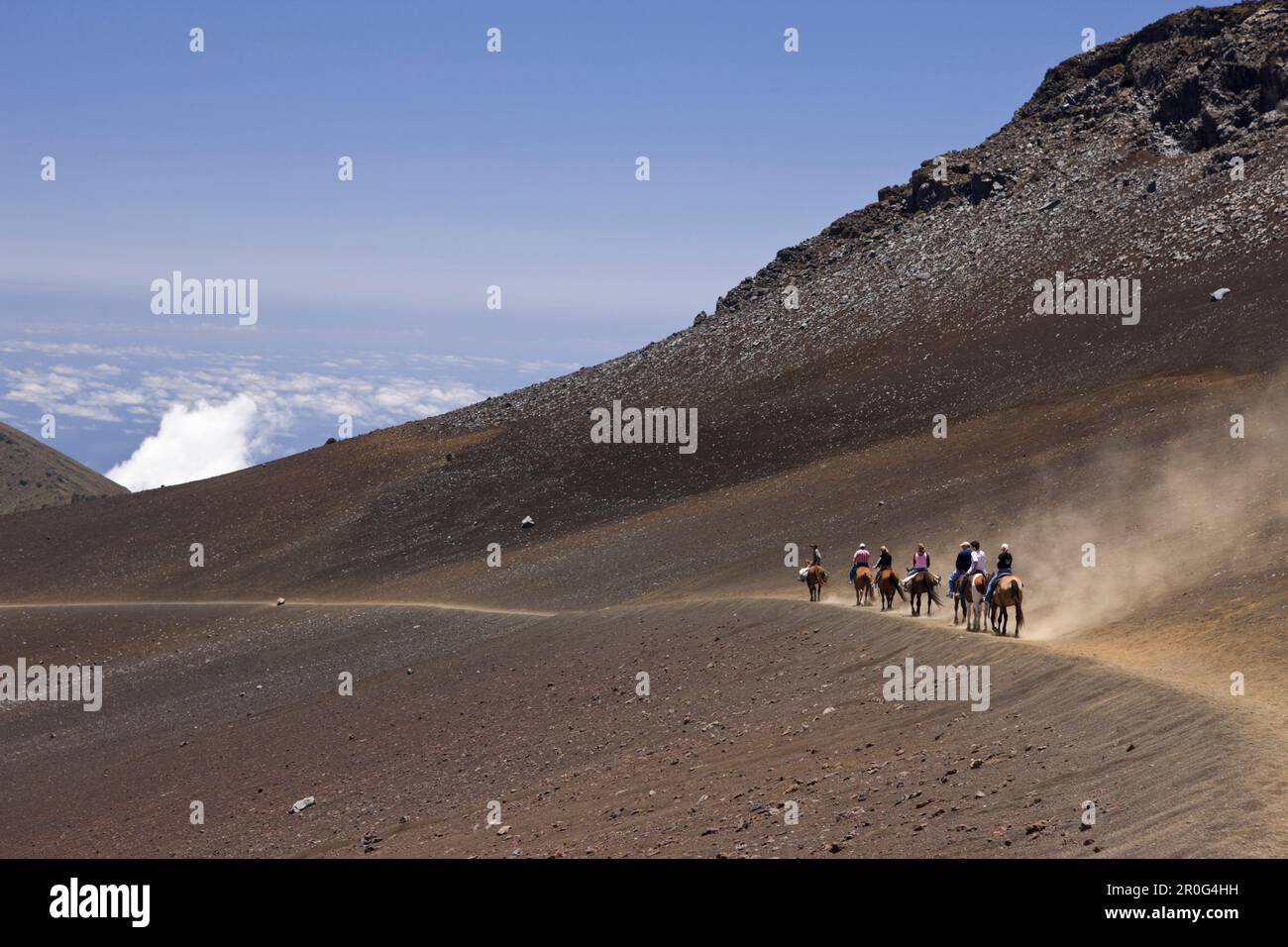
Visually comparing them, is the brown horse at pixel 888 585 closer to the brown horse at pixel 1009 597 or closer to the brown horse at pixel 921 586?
the brown horse at pixel 921 586

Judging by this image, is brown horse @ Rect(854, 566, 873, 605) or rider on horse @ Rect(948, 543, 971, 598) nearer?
rider on horse @ Rect(948, 543, 971, 598)

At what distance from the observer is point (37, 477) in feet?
528

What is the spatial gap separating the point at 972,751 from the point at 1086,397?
4170 centimetres

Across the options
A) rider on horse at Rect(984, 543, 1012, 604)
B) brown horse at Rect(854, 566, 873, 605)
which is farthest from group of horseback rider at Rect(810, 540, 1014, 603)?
brown horse at Rect(854, 566, 873, 605)

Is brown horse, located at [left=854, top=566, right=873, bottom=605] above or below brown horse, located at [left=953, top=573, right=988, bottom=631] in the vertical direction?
above

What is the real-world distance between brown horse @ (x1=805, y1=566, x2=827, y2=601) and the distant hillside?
123094 millimetres

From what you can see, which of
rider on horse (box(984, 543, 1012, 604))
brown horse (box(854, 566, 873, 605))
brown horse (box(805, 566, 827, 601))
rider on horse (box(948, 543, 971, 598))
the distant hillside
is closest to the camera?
rider on horse (box(984, 543, 1012, 604))

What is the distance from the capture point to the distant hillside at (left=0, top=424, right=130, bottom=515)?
15162cm

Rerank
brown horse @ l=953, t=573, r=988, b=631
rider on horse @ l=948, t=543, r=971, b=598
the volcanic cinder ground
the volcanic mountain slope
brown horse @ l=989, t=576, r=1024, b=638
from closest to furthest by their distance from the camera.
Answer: the volcanic cinder ground, brown horse @ l=989, t=576, r=1024, b=638, brown horse @ l=953, t=573, r=988, b=631, rider on horse @ l=948, t=543, r=971, b=598, the volcanic mountain slope

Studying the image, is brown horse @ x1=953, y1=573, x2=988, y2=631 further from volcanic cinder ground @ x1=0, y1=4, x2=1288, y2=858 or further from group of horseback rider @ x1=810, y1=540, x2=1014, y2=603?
volcanic cinder ground @ x1=0, y1=4, x2=1288, y2=858

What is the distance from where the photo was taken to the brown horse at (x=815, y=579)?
119 ft

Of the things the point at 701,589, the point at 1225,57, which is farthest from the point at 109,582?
the point at 1225,57

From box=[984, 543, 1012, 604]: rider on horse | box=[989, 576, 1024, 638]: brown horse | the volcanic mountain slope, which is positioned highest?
the volcanic mountain slope
